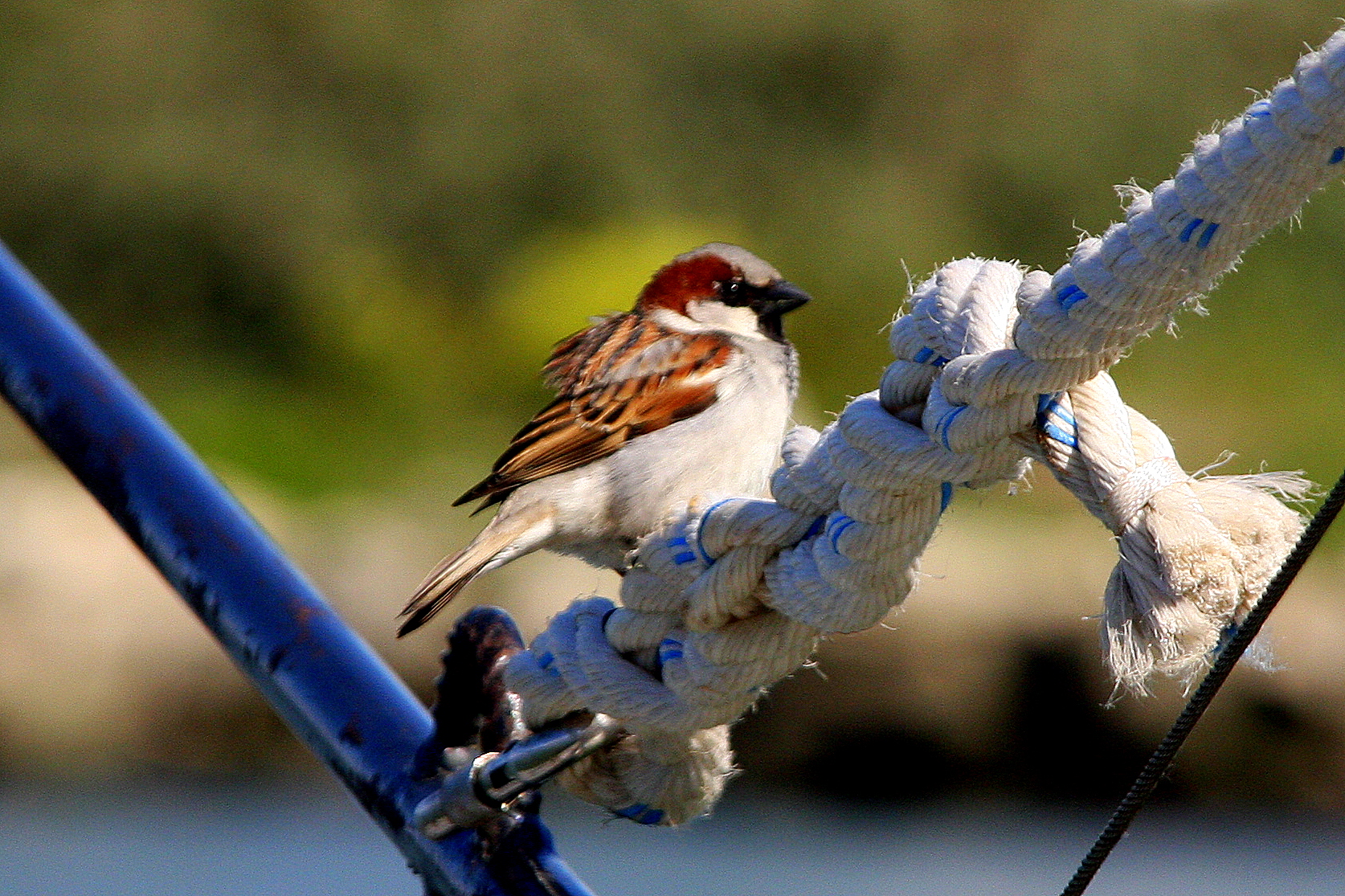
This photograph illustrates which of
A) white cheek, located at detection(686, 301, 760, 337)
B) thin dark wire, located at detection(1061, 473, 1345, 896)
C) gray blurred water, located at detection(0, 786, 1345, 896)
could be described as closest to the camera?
thin dark wire, located at detection(1061, 473, 1345, 896)

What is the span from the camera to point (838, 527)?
103cm

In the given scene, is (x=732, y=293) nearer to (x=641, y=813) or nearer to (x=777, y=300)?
(x=777, y=300)

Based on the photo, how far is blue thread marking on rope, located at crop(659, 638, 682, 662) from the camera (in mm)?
1146

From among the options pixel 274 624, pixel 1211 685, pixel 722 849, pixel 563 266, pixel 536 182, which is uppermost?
pixel 536 182

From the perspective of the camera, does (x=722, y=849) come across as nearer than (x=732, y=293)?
No

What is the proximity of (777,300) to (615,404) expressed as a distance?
1.37 ft

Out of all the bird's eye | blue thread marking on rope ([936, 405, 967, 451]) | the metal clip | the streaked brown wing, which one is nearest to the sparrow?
the streaked brown wing

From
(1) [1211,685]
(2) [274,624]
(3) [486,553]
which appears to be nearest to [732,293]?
(3) [486,553]

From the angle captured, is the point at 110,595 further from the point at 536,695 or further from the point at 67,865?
the point at 536,695

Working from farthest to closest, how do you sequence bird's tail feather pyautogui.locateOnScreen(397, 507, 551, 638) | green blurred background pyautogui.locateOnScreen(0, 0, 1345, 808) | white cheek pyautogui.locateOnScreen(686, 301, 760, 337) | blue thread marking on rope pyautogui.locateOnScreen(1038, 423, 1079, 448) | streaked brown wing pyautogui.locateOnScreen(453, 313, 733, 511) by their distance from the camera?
green blurred background pyautogui.locateOnScreen(0, 0, 1345, 808) < white cheek pyautogui.locateOnScreen(686, 301, 760, 337) < streaked brown wing pyautogui.locateOnScreen(453, 313, 733, 511) < bird's tail feather pyautogui.locateOnScreen(397, 507, 551, 638) < blue thread marking on rope pyautogui.locateOnScreen(1038, 423, 1079, 448)

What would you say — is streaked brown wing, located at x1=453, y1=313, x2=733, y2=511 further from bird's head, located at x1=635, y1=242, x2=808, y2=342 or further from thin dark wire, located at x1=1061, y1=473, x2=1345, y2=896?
thin dark wire, located at x1=1061, y1=473, x2=1345, y2=896

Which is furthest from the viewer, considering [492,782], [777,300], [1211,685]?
[777,300]

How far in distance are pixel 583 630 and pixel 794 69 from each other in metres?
13.0

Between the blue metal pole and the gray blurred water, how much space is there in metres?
6.70
